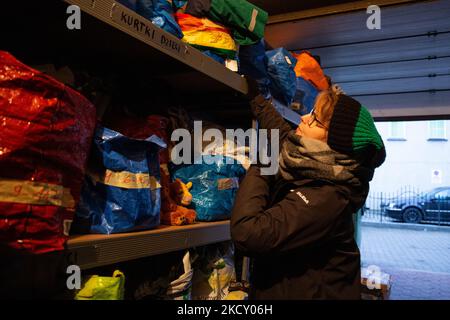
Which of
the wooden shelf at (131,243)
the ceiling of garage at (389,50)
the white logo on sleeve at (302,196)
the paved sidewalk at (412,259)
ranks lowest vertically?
the paved sidewalk at (412,259)

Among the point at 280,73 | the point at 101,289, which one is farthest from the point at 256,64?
the point at 101,289

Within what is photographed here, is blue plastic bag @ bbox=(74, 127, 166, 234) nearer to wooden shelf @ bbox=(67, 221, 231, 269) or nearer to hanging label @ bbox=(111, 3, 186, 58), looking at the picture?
wooden shelf @ bbox=(67, 221, 231, 269)

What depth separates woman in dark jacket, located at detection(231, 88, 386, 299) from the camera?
123 cm

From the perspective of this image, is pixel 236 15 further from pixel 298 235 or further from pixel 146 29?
pixel 298 235

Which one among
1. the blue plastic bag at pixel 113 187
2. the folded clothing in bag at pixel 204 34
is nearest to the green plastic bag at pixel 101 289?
the blue plastic bag at pixel 113 187

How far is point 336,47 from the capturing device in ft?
10.0

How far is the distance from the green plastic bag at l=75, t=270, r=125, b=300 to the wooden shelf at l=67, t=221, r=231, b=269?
5cm

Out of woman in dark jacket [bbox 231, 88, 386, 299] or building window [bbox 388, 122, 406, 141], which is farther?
building window [bbox 388, 122, 406, 141]

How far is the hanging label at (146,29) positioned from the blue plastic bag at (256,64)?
0.65 metres

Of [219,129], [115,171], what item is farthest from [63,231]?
[219,129]

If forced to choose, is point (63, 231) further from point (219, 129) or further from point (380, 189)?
point (380, 189)

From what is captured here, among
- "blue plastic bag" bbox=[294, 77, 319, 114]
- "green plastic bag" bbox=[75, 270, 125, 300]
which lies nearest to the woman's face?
"green plastic bag" bbox=[75, 270, 125, 300]

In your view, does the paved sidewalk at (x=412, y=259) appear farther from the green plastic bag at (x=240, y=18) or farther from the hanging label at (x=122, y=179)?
the hanging label at (x=122, y=179)

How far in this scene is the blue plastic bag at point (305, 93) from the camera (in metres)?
2.71
